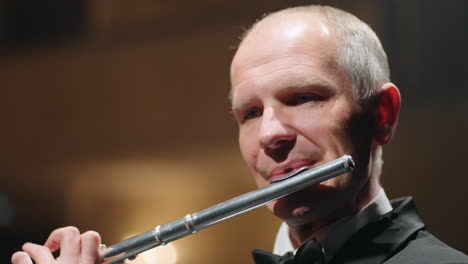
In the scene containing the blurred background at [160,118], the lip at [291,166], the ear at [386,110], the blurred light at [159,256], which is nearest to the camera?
the lip at [291,166]

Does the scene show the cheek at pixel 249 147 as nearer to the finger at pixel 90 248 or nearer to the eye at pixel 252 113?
the eye at pixel 252 113

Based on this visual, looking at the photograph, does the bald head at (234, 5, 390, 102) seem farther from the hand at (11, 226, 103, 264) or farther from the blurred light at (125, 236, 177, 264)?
the blurred light at (125, 236, 177, 264)

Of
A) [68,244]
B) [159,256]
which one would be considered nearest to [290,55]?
[68,244]

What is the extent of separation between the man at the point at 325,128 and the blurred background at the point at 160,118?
50 centimetres

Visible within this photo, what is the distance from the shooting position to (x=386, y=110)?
1.14 metres

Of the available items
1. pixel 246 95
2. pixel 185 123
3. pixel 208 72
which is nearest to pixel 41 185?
pixel 185 123

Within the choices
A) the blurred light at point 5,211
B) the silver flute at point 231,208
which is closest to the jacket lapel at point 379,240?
the silver flute at point 231,208

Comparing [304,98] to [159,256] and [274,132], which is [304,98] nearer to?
[274,132]

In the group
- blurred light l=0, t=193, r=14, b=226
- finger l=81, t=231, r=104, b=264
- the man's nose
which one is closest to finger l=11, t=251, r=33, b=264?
finger l=81, t=231, r=104, b=264

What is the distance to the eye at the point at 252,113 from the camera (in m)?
1.13

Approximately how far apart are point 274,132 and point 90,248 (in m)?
0.39

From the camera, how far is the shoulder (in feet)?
3.06

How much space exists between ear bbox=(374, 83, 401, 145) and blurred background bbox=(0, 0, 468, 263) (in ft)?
1.71

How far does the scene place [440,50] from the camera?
1644 mm
